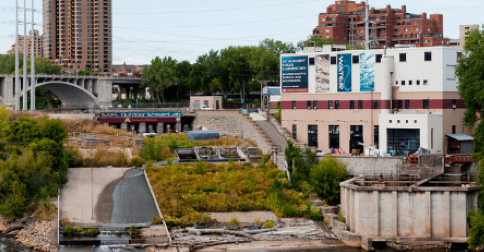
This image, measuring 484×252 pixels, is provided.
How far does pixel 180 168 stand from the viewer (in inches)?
1987

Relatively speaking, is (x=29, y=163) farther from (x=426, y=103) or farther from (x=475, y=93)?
(x=426, y=103)

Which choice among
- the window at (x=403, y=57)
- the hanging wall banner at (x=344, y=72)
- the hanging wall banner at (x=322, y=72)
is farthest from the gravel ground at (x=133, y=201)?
the window at (x=403, y=57)

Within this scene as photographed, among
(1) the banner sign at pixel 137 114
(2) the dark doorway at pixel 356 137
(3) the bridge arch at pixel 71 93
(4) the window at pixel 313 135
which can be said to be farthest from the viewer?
(3) the bridge arch at pixel 71 93

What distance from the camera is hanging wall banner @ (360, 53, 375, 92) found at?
56.0 meters

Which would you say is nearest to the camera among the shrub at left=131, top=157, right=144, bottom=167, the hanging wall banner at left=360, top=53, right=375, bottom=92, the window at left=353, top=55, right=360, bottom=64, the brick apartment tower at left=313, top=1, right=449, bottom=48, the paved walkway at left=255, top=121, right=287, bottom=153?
the shrub at left=131, top=157, right=144, bottom=167

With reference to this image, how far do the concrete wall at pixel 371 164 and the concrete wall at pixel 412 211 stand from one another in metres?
7.59

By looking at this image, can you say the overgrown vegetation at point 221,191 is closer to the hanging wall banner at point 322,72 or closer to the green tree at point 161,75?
the hanging wall banner at point 322,72

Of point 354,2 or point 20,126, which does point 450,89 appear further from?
point 354,2

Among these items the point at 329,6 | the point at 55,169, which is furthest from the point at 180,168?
the point at 329,6

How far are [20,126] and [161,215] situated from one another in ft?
54.1

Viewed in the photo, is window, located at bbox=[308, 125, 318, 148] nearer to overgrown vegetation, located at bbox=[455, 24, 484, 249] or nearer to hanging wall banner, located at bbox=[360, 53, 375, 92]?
hanging wall banner, located at bbox=[360, 53, 375, 92]

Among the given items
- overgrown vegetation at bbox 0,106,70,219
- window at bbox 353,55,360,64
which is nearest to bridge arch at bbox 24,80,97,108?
overgrown vegetation at bbox 0,106,70,219

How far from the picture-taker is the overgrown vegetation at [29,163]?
43.2 m

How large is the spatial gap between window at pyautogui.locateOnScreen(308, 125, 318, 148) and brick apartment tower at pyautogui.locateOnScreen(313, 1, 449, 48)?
76359 millimetres
